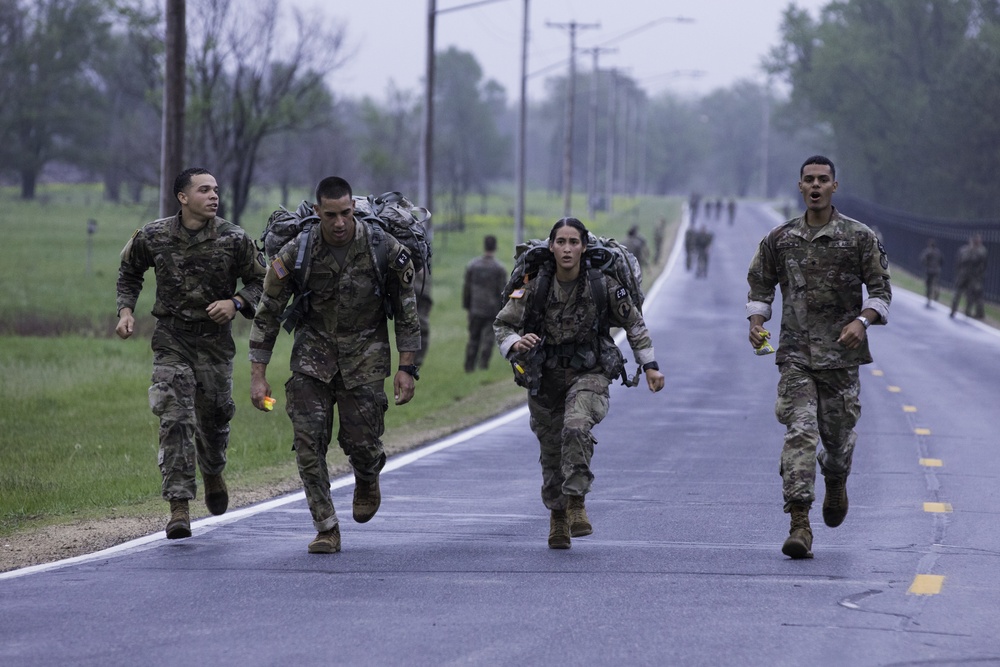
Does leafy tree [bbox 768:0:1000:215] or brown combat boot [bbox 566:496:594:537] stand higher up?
leafy tree [bbox 768:0:1000:215]

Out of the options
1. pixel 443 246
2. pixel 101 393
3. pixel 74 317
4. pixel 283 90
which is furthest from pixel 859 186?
pixel 101 393

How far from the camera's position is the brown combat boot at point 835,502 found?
8.94 meters

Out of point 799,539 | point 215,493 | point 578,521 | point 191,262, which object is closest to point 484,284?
point 215,493

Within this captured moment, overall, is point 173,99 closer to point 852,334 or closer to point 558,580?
point 852,334

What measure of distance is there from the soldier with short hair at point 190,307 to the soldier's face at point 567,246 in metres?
1.90

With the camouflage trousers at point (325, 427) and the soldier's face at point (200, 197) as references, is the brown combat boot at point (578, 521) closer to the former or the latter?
the camouflage trousers at point (325, 427)

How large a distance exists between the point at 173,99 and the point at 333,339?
8.99 metres

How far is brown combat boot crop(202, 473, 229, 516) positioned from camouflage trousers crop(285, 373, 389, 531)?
1174mm

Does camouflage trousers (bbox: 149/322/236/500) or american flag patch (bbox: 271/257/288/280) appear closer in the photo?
american flag patch (bbox: 271/257/288/280)

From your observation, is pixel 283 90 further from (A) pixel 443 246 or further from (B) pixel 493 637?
(B) pixel 493 637

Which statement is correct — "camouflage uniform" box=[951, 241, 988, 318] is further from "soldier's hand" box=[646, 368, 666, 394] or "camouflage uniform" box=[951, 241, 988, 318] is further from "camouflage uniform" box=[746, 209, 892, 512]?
"soldier's hand" box=[646, 368, 666, 394]

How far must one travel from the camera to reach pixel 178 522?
8.93m

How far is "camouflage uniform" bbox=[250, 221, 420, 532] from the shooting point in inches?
331

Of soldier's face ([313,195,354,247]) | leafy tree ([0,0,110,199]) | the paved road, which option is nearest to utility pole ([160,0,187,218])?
the paved road
